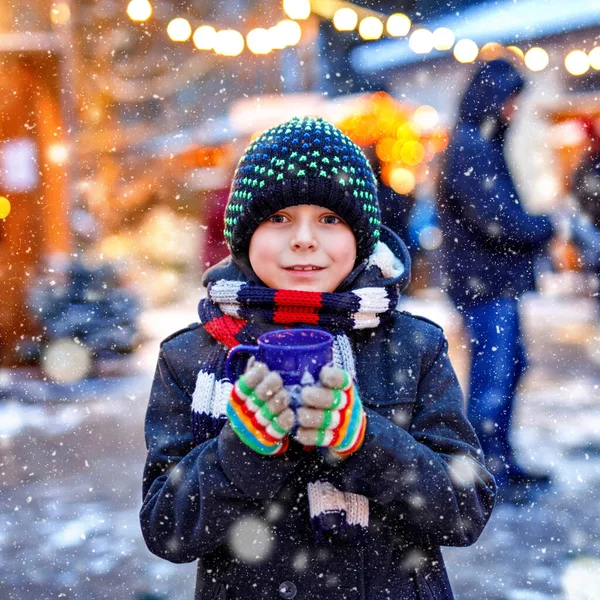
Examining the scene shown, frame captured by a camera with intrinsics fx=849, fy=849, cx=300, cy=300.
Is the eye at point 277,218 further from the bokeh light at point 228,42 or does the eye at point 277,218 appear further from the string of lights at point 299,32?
the bokeh light at point 228,42

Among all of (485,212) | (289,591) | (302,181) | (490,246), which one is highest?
(485,212)

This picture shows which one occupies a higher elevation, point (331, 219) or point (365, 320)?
point (331, 219)

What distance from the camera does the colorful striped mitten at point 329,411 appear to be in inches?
51.3

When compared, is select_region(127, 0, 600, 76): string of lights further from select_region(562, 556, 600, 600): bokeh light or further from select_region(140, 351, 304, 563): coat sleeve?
select_region(140, 351, 304, 563): coat sleeve

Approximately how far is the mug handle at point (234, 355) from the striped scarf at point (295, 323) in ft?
0.07

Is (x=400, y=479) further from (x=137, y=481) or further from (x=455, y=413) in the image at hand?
(x=137, y=481)

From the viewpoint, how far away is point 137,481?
4.59 meters

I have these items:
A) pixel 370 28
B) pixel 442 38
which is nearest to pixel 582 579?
pixel 370 28

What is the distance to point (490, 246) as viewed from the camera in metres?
4.12

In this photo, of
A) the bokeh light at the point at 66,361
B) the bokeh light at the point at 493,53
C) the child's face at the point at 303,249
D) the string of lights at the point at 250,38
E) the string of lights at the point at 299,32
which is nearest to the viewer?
the child's face at the point at 303,249

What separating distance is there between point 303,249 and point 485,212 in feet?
8.36

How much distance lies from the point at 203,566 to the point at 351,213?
0.77 metres

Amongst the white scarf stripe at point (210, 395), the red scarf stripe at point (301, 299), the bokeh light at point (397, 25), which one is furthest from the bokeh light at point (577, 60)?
the white scarf stripe at point (210, 395)

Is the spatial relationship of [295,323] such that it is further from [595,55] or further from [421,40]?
[595,55]
